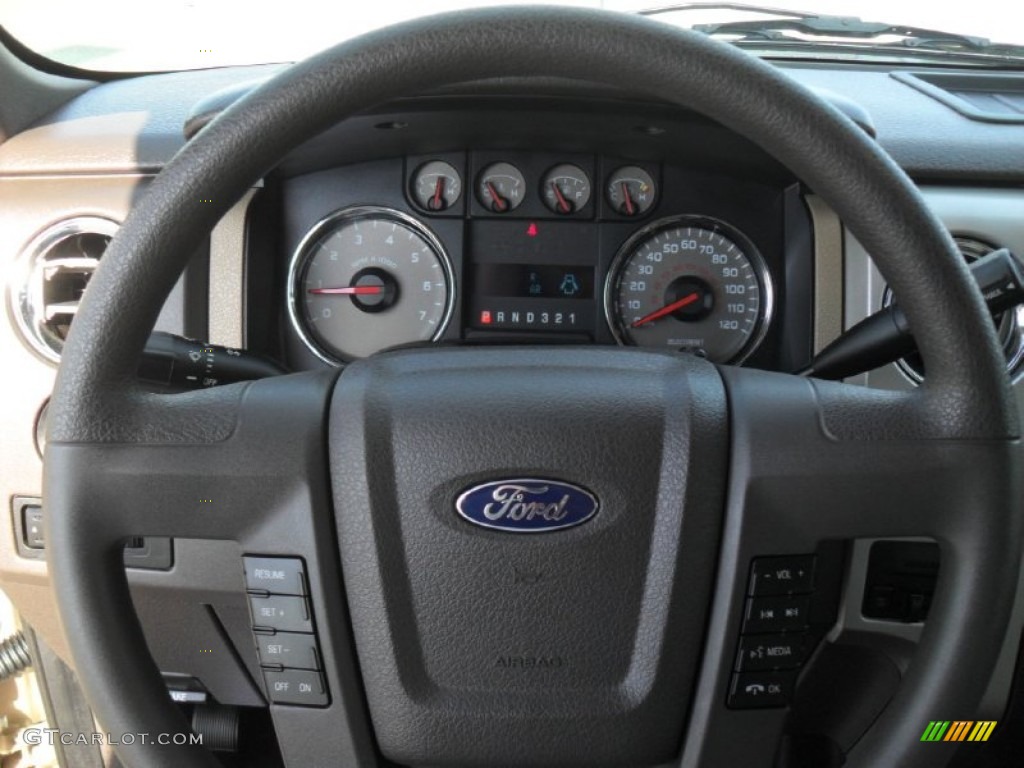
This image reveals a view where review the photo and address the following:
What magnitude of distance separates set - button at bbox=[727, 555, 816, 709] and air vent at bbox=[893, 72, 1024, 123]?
1033mm

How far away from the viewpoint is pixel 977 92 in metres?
1.97

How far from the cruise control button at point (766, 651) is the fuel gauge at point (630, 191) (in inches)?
35.2

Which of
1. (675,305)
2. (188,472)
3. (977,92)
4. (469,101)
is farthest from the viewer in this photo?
(977,92)

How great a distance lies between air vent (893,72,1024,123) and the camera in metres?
1.79

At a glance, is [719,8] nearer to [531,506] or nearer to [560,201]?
[560,201]

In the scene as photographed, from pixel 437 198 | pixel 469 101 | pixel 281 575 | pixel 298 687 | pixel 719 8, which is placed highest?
pixel 719 8

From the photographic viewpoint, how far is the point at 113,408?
1022 mm

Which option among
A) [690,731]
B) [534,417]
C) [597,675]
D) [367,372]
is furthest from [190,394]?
[690,731]

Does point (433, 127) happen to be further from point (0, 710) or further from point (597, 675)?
point (0, 710)

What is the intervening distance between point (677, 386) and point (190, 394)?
0.47 metres

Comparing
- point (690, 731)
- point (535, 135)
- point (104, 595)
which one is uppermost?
point (535, 135)

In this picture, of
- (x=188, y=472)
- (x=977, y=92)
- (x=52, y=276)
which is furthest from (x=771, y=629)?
(x=977, y=92)

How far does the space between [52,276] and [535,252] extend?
2.39ft

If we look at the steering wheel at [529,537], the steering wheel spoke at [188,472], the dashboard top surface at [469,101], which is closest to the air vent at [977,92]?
the dashboard top surface at [469,101]
